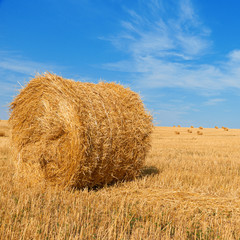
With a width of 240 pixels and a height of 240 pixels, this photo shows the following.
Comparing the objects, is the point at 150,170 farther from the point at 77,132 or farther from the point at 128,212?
the point at 128,212

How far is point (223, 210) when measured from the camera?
4762 mm

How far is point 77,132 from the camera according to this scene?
5340 millimetres

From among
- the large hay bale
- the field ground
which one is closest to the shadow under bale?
the large hay bale

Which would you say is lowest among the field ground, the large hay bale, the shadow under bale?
the field ground

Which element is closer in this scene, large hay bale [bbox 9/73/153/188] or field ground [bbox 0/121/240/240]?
field ground [bbox 0/121/240/240]

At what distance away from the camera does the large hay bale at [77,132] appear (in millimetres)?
5527

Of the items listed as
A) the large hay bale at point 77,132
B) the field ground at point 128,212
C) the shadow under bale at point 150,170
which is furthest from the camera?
the shadow under bale at point 150,170

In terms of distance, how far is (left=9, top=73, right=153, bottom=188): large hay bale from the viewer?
18.1 feet

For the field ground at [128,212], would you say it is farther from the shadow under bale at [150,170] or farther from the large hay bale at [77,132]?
the shadow under bale at [150,170]

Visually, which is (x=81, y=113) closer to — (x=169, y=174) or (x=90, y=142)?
(x=90, y=142)

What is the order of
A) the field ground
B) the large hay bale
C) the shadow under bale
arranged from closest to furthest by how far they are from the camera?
the field ground, the large hay bale, the shadow under bale

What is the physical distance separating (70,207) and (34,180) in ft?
7.27

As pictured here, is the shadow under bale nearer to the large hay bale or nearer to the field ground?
the large hay bale

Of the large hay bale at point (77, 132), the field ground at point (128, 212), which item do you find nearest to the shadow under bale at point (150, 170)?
the large hay bale at point (77, 132)
